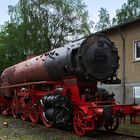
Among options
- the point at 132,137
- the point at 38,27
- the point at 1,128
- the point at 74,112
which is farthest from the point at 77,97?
the point at 38,27

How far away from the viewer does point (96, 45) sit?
42.1ft

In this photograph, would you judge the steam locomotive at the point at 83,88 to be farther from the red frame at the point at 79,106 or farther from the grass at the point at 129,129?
the grass at the point at 129,129

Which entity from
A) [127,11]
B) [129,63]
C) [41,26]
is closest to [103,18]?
[127,11]

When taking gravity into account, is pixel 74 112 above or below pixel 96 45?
below

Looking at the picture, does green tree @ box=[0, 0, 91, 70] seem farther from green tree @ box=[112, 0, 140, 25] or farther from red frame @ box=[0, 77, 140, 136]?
red frame @ box=[0, 77, 140, 136]

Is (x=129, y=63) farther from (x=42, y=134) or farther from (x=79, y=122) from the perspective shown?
(x=42, y=134)

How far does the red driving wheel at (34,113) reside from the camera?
50.7 ft

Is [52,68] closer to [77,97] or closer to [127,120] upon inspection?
[77,97]

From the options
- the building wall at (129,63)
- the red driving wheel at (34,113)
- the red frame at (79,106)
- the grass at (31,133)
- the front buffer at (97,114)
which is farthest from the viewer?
the building wall at (129,63)

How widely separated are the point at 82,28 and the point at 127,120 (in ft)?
94.3

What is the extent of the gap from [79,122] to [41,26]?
29.8 m

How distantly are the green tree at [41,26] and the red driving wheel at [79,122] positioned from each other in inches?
1089

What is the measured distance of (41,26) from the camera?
41219mm

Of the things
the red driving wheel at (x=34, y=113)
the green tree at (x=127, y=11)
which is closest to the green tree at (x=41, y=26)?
the green tree at (x=127, y=11)
